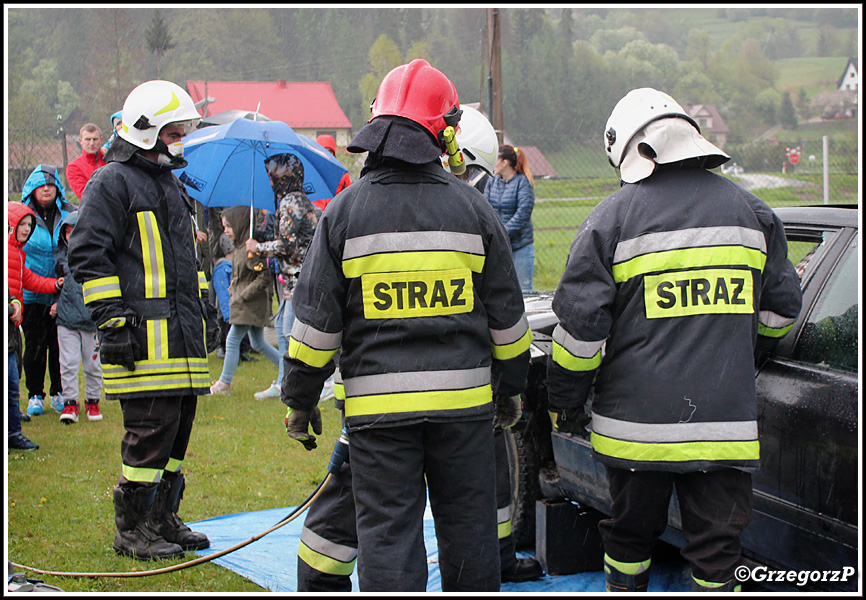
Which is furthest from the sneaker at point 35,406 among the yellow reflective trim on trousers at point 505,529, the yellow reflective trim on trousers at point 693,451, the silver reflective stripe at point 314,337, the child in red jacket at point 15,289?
the yellow reflective trim on trousers at point 693,451

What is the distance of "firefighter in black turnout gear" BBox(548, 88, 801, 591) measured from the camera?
2764mm

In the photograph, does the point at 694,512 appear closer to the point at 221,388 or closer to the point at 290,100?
the point at 221,388

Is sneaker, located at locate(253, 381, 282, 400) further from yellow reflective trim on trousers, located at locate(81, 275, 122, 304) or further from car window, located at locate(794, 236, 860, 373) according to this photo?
car window, located at locate(794, 236, 860, 373)

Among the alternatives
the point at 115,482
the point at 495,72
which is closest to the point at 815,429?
the point at 115,482

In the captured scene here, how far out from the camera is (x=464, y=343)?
9.14 feet

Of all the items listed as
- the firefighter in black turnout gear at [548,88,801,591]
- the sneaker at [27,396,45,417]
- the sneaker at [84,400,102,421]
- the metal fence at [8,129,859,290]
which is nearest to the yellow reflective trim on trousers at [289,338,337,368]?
the firefighter in black turnout gear at [548,88,801,591]

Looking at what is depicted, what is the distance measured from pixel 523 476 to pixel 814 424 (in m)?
1.52

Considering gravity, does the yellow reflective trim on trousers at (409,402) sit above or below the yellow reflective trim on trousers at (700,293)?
below

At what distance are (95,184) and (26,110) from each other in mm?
23221

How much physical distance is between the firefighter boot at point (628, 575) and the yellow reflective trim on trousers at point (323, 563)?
983 mm

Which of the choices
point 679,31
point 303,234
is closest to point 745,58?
point 679,31

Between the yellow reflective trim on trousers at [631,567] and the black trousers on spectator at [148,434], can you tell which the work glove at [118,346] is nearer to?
the black trousers on spectator at [148,434]

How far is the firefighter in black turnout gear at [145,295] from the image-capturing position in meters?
3.83

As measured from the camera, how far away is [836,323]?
295cm
